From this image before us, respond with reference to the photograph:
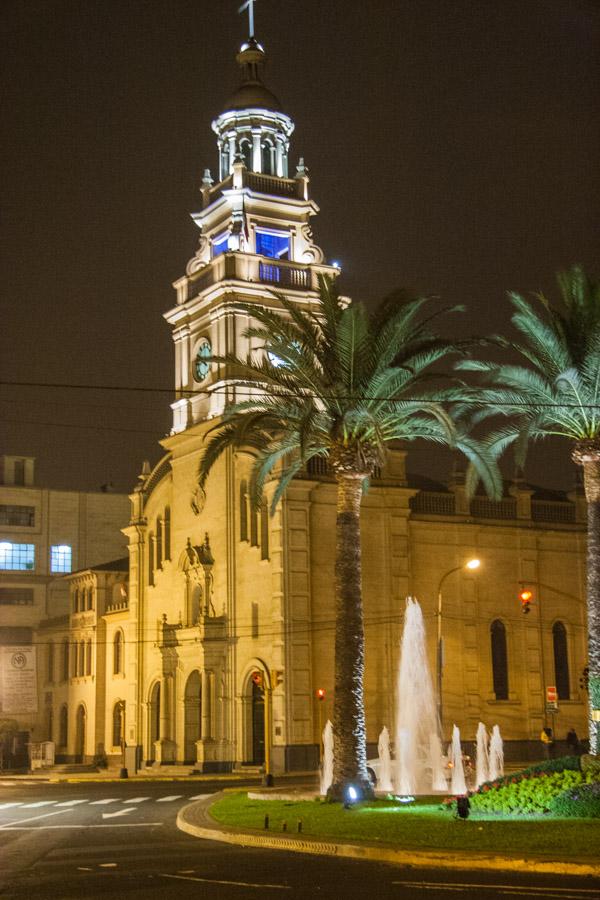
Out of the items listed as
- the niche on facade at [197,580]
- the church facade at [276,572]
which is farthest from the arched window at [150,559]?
the niche on facade at [197,580]

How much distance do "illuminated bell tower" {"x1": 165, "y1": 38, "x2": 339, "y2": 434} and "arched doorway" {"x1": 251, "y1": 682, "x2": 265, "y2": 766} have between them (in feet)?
44.2

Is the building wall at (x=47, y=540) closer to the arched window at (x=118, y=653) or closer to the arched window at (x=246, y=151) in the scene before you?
the arched window at (x=118, y=653)

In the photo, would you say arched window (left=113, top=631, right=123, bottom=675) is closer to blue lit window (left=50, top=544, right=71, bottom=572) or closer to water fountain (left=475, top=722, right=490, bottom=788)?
blue lit window (left=50, top=544, right=71, bottom=572)

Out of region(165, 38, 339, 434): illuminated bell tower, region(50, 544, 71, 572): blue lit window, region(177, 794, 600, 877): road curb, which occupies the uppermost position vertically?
region(165, 38, 339, 434): illuminated bell tower

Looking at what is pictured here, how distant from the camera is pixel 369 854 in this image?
851 inches

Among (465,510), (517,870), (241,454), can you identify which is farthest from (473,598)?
(517,870)

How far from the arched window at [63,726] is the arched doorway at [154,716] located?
16.1 meters

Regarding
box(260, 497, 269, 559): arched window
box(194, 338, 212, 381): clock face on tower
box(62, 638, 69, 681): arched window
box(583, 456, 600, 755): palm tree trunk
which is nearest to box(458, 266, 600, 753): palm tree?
box(583, 456, 600, 755): palm tree trunk

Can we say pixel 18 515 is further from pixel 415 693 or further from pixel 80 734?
pixel 415 693

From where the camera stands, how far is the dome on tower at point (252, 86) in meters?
63.0

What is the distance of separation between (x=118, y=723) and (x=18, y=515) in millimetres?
25080

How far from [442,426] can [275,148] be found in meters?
34.6

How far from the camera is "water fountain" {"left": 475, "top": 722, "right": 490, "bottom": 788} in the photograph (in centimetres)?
4539

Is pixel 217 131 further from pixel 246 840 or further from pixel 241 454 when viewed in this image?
pixel 246 840
